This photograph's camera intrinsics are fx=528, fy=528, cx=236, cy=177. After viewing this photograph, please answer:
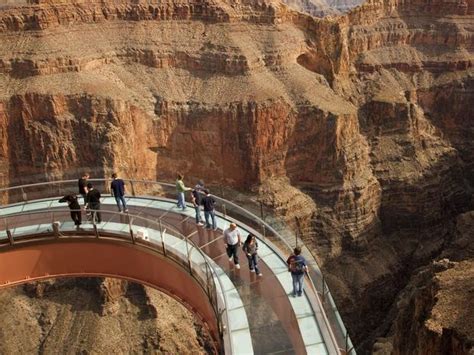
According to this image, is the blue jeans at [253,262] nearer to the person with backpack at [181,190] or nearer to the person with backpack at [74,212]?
the person with backpack at [181,190]

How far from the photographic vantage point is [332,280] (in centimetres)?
4847

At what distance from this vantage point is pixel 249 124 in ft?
164

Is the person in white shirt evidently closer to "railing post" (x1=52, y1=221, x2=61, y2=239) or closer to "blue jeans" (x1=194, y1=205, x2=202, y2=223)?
"blue jeans" (x1=194, y1=205, x2=202, y2=223)

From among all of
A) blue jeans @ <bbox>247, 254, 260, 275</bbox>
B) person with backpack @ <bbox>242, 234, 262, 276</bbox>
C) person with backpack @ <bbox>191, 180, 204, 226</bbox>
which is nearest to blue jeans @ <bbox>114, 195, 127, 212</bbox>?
person with backpack @ <bbox>191, 180, 204, 226</bbox>

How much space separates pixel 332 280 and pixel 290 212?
24.3ft

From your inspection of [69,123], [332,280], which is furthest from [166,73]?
[332,280]

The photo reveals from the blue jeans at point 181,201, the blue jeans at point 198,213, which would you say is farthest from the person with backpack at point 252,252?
the blue jeans at point 181,201

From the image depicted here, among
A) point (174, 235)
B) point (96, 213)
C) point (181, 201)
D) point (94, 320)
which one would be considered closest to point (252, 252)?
point (174, 235)

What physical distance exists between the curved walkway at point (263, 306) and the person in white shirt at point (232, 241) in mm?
376

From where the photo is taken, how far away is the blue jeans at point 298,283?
1741 cm

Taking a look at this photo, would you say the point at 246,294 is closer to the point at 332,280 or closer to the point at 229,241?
the point at 229,241

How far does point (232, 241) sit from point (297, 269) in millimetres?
2880

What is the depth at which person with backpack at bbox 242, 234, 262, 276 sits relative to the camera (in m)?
18.3

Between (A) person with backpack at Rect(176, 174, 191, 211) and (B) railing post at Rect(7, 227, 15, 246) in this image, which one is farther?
(A) person with backpack at Rect(176, 174, 191, 211)
